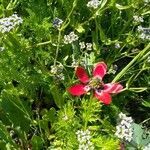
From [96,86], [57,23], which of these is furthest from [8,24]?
[96,86]

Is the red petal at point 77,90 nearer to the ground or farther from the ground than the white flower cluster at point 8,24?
nearer to the ground

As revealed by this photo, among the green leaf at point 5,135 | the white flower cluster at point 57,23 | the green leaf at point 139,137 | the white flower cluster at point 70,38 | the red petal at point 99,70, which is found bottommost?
the green leaf at point 139,137

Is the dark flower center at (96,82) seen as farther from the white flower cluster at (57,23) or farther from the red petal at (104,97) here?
the white flower cluster at (57,23)

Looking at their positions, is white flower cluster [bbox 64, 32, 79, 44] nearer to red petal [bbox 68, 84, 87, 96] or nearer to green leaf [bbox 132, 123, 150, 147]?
red petal [bbox 68, 84, 87, 96]

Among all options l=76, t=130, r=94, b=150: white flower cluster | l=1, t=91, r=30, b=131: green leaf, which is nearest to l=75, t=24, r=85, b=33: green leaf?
l=1, t=91, r=30, b=131: green leaf

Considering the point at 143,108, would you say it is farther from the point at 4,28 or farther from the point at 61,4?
the point at 4,28

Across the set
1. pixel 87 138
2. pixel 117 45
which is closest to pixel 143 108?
pixel 117 45

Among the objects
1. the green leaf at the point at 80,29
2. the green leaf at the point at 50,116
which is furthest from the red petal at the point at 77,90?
the green leaf at the point at 80,29
